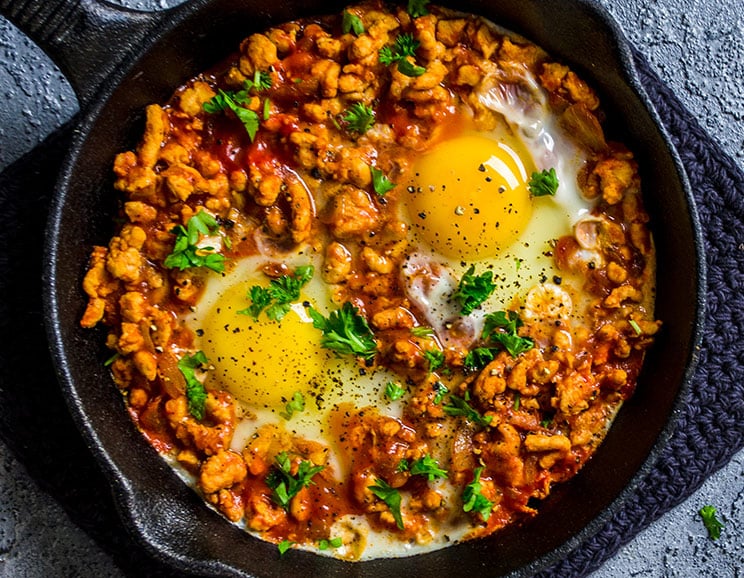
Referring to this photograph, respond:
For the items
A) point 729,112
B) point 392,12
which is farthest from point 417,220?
point 729,112

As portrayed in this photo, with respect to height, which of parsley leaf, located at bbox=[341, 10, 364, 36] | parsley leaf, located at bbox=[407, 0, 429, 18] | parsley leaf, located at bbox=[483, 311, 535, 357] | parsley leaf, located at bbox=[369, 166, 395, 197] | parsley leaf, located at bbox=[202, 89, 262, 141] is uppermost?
parsley leaf, located at bbox=[407, 0, 429, 18]

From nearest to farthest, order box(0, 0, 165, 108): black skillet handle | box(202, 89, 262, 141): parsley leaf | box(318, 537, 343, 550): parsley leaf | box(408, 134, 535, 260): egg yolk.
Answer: box(0, 0, 165, 108): black skillet handle
box(202, 89, 262, 141): parsley leaf
box(408, 134, 535, 260): egg yolk
box(318, 537, 343, 550): parsley leaf

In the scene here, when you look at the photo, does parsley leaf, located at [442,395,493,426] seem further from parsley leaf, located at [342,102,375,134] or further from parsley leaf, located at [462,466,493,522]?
parsley leaf, located at [342,102,375,134]

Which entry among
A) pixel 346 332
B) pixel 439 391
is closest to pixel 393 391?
pixel 439 391

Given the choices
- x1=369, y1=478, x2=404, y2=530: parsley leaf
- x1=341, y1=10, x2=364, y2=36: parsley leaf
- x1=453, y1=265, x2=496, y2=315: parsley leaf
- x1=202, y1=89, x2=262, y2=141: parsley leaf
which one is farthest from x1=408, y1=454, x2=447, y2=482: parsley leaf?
x1=341, y1=10, x2=364, y2=36: parsley leaf

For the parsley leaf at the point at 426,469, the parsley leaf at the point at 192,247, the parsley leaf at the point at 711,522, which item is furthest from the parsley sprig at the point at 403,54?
the parsley leaf at the point at 711,522

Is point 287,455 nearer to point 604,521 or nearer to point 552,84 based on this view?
point 604,521

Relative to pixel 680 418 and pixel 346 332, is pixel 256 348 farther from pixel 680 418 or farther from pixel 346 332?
pixel 680 418
